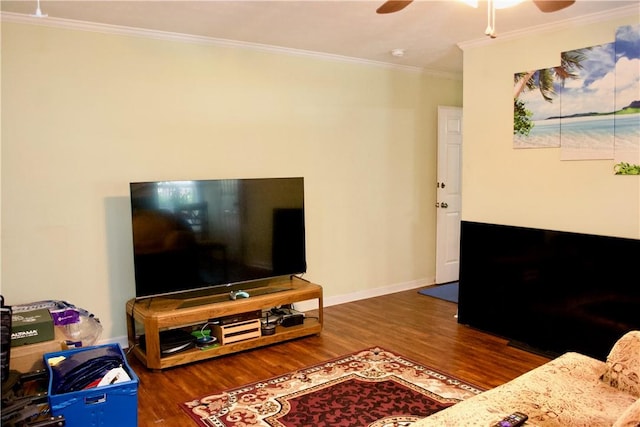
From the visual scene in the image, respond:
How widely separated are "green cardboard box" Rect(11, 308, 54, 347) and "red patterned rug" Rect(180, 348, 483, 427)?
0.90 meters

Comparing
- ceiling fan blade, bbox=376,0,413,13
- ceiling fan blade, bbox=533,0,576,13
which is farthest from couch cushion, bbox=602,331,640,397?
ceiling fan blade, bbox=376,0,413,13

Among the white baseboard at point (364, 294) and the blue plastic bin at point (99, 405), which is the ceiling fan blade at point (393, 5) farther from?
the white baseboard at point (364, 294)

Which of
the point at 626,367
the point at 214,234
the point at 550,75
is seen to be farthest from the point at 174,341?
the point at 550,75

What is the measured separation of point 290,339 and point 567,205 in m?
2.45

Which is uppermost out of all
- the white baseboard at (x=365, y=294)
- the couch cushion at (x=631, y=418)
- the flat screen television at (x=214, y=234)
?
the flat screen television at (x=214, y=234)

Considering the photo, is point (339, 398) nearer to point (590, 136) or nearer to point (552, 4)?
point (552, 4)

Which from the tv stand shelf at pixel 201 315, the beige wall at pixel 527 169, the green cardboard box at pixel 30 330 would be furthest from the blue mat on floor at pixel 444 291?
the green cardboard box at pixel 30 330

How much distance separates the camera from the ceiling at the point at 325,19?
332 centimetres

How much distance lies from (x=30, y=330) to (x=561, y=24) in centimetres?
418

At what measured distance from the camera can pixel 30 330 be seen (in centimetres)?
285

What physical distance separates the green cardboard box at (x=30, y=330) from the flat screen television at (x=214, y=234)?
0.75 m

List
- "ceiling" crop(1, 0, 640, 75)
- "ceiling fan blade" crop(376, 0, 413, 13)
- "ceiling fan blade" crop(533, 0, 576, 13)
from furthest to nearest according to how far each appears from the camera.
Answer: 1. "ceiling" crop(1, 0, 640, 75)
2. "ceiling fan blade" crop(376, 0, 413, 13)
3. "ceiling fan blade" crop(533, 0, 576, 13)

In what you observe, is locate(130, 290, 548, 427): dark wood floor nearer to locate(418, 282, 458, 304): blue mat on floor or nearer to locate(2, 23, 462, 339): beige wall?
locate(418, 282, 458, 304): blue mat on floor

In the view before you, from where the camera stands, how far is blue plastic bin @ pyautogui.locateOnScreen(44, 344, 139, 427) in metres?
2.34
